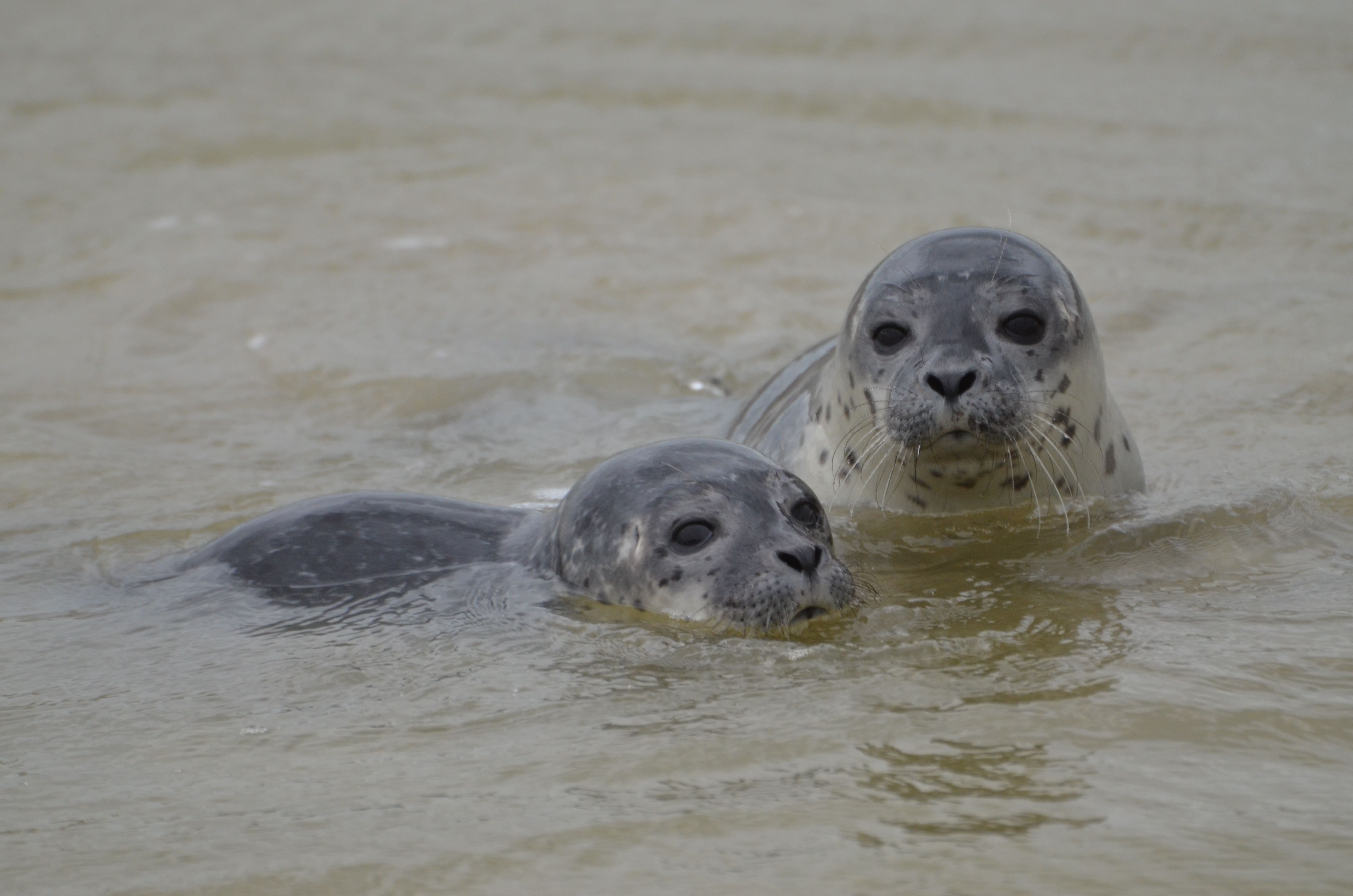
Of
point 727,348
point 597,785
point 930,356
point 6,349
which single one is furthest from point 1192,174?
point 597,785

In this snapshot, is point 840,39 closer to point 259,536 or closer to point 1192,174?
point 1192,174

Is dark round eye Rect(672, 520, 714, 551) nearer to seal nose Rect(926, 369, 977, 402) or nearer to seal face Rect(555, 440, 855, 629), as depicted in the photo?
seal face Rect(555, 440, 855, 629)

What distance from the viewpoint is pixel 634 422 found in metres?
6.30

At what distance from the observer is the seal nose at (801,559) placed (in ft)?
12.7

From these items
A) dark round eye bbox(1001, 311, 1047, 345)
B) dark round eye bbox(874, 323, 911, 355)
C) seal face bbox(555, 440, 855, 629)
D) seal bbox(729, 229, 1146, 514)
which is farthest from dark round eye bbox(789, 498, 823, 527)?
dark round eye bbox(1001, 311, 1047, 345)

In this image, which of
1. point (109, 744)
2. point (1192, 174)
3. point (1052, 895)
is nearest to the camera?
point (1052, 895)

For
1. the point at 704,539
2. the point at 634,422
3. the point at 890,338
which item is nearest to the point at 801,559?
the point at 704,539

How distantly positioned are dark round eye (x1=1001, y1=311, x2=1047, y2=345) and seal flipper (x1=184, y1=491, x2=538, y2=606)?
1.45 meters

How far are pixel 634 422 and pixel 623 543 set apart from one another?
2201mm

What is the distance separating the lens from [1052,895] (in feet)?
8.21

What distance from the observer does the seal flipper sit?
4.28m

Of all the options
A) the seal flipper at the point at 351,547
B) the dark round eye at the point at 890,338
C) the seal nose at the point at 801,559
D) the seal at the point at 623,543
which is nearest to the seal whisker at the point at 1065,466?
the dark round eye at the point at 890,338

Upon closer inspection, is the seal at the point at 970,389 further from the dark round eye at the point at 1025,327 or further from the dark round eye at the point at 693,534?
the dark round eye at the point at 693,534

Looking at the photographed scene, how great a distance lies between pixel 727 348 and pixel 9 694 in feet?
13.3
